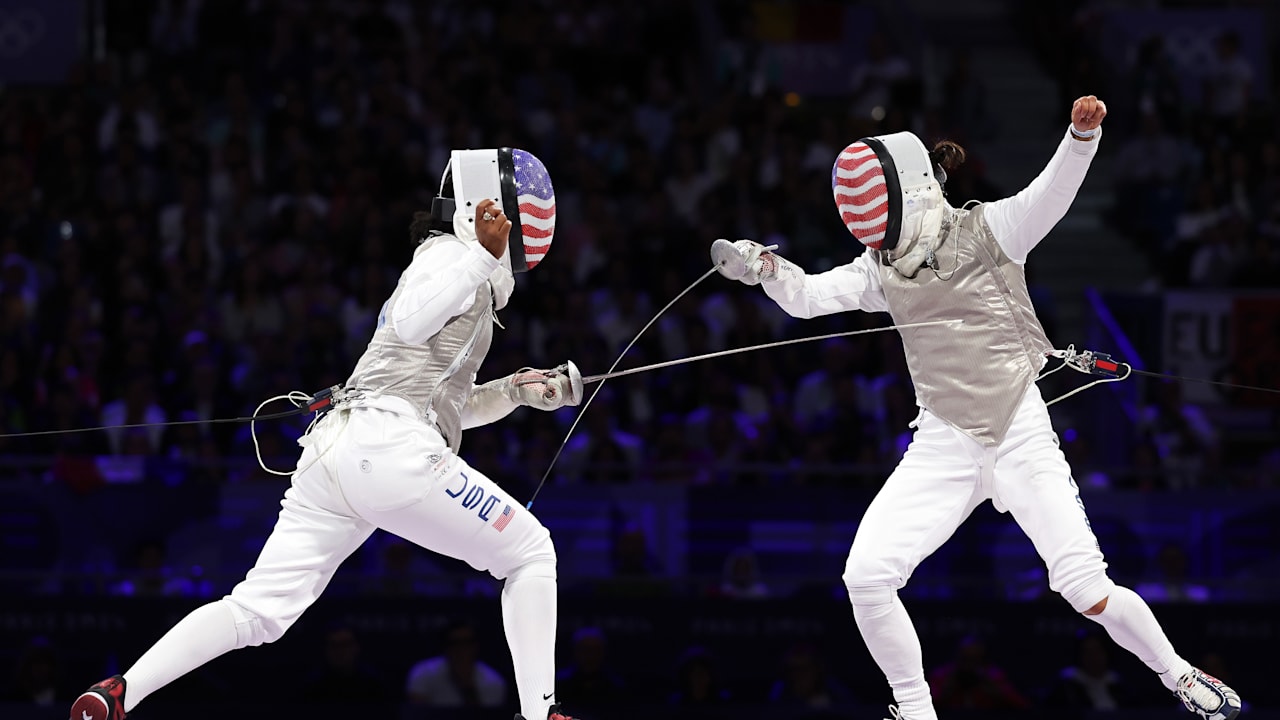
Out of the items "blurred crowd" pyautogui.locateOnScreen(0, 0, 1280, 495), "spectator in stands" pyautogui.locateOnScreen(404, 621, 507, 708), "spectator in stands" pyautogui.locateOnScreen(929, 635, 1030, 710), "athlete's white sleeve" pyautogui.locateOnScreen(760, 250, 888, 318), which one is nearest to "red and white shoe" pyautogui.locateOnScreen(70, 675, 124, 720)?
"athlete's white sleeve" pyautogui.locateOnScreen(760, 250, 888, 318)

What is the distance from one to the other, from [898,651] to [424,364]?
57.3 inches

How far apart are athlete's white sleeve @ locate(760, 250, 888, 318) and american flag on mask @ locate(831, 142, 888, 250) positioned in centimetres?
11

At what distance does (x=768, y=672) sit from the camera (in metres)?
6.63

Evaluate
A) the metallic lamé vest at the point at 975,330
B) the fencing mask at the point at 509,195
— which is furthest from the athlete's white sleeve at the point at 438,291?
the metallic lamé vest at the point at 975,330

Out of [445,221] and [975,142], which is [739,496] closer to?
[445,221]

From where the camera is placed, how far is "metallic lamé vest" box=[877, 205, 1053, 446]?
433 cm

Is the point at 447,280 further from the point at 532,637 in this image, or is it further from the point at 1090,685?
the point at 1090,685

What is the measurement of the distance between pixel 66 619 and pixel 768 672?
2789 mm

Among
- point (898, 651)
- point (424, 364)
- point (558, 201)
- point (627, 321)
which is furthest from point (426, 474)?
point (558, 201)

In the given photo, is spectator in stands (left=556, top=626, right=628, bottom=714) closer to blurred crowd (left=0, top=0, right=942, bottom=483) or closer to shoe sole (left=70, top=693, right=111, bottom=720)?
blurred crowd (left=0, top=0, right=942, bottom=483)

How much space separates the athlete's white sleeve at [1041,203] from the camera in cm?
414

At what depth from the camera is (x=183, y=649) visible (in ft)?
13.2

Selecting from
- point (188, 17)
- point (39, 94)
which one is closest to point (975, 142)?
point (188, 17)

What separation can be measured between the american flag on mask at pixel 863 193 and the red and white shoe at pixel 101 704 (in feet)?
7.17
